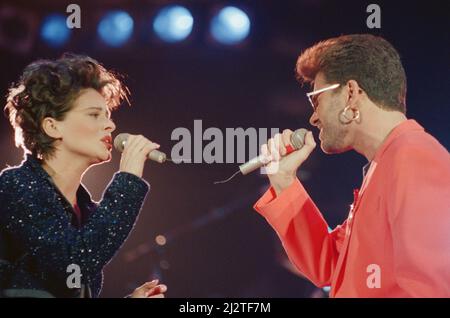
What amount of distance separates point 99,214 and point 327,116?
783mm

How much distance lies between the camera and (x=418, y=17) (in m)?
2.27

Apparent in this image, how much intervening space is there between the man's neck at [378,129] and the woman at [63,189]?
68cm

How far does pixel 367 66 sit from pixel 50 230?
1.09 m

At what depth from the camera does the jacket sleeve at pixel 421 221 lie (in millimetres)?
1484

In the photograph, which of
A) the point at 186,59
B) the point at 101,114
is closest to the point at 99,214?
the point at 101,114

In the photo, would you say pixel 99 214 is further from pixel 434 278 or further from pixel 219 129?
pixel 434 278

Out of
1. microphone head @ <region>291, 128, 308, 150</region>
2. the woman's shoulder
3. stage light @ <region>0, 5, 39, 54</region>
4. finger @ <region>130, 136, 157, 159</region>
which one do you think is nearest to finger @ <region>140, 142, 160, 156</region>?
finger @ <region>130, 136, 157, 159</region>

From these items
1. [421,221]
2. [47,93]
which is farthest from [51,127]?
[421,221]

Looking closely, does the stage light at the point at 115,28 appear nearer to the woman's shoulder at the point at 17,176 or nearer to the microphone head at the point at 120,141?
Answer: the microphone head at the point at 120,141

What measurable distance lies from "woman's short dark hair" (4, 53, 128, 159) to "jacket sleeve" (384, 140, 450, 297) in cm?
102

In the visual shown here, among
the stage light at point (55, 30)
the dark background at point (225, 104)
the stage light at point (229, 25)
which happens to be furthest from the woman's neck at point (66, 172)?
the stage light at point (229, 25)

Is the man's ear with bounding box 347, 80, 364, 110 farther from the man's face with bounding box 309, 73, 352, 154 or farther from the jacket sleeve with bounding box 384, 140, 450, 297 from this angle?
the jacket sleeve with bounding box 384, 140, 450, 297

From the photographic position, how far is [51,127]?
1.95m
